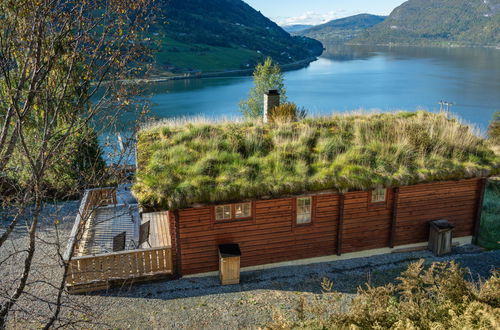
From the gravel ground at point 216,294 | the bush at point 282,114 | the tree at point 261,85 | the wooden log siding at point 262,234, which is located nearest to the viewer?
the gravel ground at point 216,294

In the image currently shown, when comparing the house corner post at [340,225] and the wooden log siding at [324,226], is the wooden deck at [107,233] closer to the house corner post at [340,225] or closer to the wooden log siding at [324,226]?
the wooden log siding at [324,226]

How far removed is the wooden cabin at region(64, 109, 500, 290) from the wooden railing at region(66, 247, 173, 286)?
4 centimetres

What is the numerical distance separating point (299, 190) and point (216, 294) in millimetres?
3508

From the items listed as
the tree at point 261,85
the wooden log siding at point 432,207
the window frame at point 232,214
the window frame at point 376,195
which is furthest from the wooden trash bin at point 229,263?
the tree at point 261,85

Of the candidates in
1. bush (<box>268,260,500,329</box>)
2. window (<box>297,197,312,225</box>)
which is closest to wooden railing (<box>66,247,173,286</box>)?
window (<box>297,197,312,225</box>)

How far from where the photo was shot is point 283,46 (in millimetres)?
156625

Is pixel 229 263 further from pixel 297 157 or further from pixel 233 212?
pixel 297 157

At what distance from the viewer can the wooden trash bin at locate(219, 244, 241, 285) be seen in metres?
10.6

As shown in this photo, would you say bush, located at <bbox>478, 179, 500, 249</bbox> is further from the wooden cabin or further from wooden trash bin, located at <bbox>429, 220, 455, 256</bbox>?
wooden trash bin, located at <bbox>429, 220, 455, 256</bbox>

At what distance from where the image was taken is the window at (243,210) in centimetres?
1102

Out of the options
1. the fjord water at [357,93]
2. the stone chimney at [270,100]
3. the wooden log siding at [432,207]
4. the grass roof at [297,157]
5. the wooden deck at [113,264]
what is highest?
the stone chimney at [270,100]

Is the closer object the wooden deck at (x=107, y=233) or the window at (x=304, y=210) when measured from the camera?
the window at (x=304, y=210)

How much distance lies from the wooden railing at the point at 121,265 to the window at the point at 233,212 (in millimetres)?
1638

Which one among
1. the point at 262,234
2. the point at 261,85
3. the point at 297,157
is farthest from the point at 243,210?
the point at 261,85
